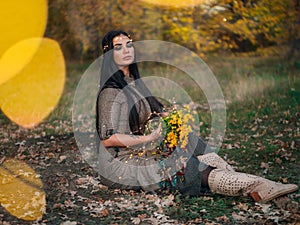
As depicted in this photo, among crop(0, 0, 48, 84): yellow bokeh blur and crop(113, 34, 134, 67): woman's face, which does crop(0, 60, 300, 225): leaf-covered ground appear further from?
crop(0, 0, 48, 84): yellow bokeh blur

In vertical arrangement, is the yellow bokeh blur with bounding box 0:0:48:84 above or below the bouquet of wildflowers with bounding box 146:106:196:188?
above

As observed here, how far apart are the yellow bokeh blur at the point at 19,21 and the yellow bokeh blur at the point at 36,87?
0.62 meters

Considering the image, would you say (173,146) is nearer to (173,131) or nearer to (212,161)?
(173,131)

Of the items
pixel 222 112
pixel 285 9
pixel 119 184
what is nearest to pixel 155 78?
pixel 222 112

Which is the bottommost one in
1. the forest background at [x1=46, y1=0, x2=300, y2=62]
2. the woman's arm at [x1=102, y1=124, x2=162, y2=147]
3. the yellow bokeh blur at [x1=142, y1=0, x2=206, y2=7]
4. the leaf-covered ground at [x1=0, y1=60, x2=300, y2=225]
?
the leaf-covered ground at [x1=0, y1=60, x2=300, y2=225]

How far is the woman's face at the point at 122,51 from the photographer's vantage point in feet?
17.4

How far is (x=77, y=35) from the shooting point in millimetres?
15898

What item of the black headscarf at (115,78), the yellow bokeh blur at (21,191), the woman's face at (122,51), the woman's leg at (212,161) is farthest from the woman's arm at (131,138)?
the yellow bokeh blur at (21,191)

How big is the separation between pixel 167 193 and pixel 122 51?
1891mm

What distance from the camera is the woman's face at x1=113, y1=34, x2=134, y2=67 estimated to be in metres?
5.30

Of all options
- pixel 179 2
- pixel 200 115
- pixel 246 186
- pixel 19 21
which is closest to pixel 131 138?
pixel 246 186

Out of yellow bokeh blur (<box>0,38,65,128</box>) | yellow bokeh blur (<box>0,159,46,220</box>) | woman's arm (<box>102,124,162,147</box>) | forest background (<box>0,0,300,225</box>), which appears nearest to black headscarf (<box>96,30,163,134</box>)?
woman's arm (<box>102,124,162,147</box>)

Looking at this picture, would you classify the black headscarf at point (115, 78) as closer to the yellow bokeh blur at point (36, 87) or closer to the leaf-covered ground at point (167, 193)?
the leaf-covered ground at point (167, 193)

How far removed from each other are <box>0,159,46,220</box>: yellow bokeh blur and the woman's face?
77.8 inches
